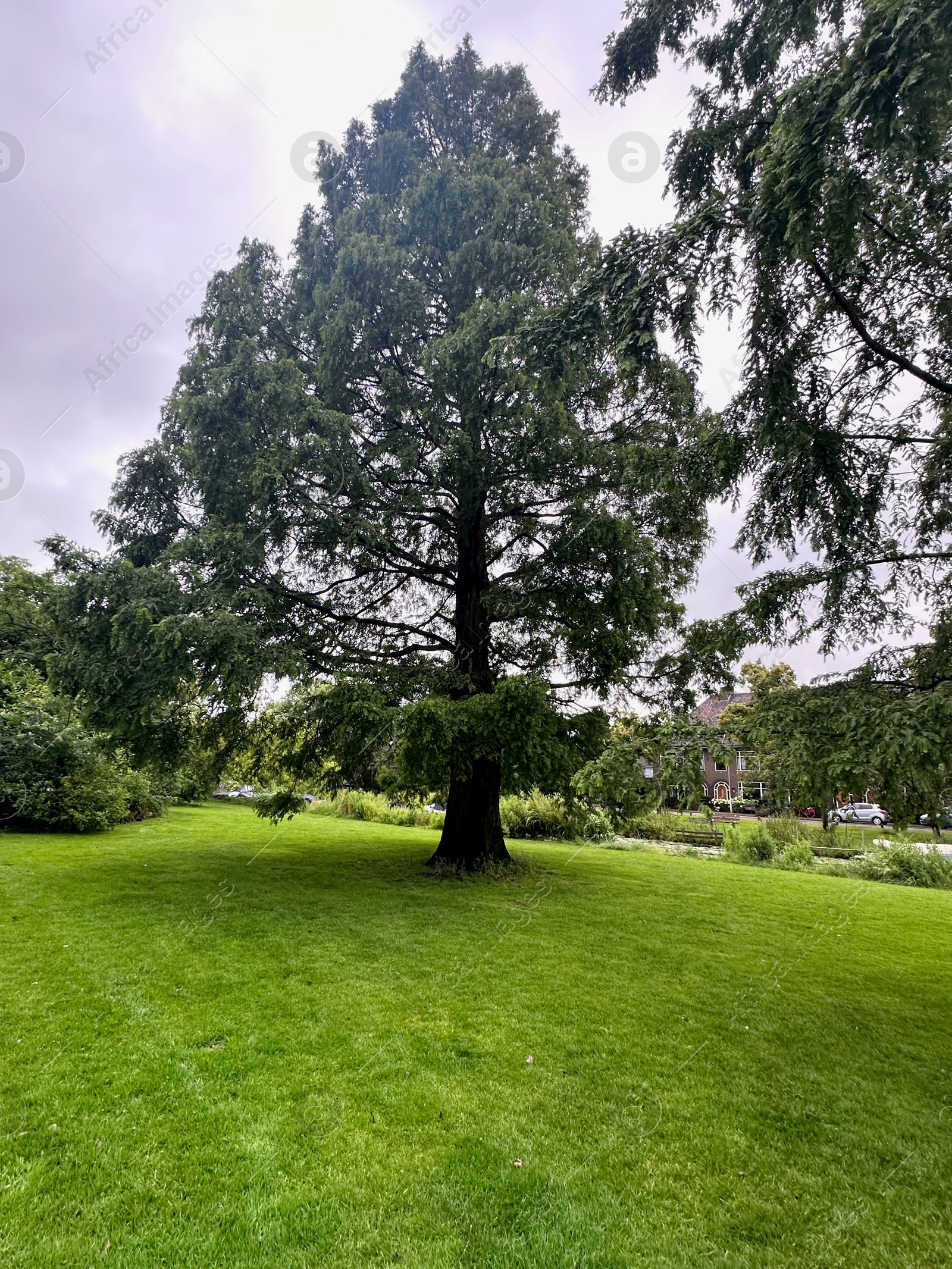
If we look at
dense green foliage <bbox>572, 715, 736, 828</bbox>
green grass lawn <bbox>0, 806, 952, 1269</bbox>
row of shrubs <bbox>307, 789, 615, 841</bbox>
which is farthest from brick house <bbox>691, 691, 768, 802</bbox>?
row of shrubs <bbox>307, 789, 615, 841</bbox>

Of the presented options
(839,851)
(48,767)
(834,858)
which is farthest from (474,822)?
(839,851)

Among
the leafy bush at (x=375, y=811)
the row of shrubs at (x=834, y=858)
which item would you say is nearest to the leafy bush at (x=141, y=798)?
the leafy bush at (x=375, y=811)

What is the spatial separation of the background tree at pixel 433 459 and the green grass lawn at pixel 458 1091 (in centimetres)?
310

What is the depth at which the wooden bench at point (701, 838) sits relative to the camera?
63.4 ft

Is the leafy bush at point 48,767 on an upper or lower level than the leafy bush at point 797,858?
upper

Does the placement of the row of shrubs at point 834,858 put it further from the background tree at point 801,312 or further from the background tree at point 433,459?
the background tree at point 801,312

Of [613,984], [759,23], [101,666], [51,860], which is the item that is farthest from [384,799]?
[759,23]

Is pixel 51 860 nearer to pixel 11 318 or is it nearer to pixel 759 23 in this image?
pixel 11 318

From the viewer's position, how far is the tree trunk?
36.0ft

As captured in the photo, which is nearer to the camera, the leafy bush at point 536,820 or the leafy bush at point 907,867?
the leafy bush at point 907,867

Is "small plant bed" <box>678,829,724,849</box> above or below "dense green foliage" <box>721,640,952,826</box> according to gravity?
below

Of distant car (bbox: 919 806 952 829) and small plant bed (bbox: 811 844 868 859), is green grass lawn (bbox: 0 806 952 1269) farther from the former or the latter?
small plant bed (bbox: 811 844 868 859)

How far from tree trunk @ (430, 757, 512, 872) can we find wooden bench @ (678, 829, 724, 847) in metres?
10.9

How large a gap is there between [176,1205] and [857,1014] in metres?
5.86
